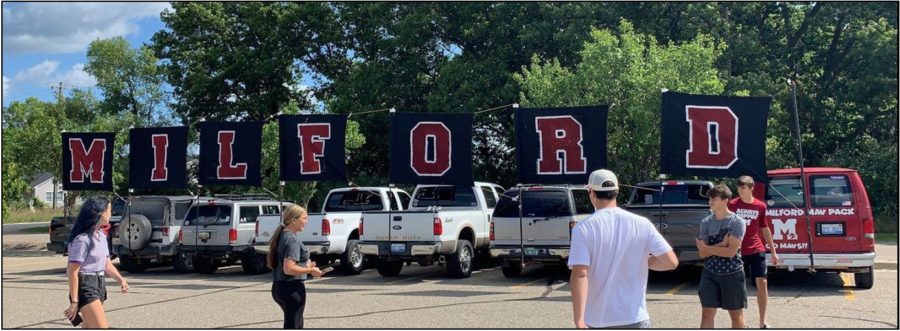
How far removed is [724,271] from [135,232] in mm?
13588

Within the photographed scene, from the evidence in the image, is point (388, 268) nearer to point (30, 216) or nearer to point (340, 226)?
point (340, 226)

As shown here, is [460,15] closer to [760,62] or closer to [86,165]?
[760,62]

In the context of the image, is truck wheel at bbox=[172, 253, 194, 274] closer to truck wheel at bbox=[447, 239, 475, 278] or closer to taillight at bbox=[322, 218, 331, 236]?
taillight at bbox=[322, 218, 331, 236]

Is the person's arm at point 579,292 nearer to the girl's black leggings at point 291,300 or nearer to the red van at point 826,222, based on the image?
the girl's black leggings at point 291,300

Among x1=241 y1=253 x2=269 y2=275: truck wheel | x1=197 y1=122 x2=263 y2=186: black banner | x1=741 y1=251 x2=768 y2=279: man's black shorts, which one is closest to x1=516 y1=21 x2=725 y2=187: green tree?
x1=241 y1=253 x2=269 y2=275: truck wheel

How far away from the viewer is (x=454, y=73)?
30406 millimetres

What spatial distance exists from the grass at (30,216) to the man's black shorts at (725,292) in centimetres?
5738

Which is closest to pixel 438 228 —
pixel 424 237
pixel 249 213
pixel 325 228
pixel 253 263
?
pixel 424 237

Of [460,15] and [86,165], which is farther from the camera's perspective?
[460,15]

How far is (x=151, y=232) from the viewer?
1711 centimetres

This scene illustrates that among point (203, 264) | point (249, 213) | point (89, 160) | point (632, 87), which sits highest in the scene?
point (632, 87)

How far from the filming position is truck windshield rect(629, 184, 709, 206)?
14383 mm

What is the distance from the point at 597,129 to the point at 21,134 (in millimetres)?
32918

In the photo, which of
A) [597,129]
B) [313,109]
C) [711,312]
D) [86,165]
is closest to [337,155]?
[597,129]
